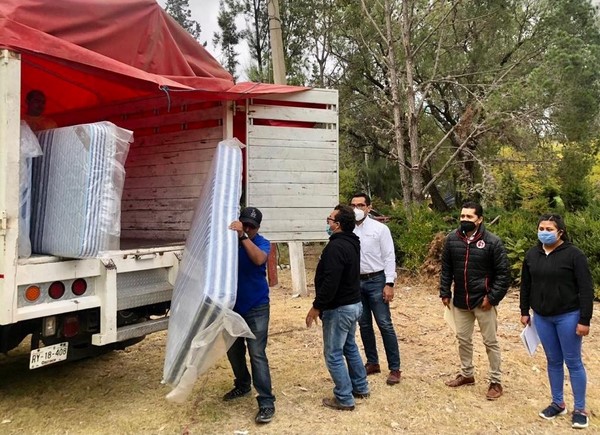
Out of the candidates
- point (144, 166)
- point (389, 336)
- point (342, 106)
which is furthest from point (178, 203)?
point (342, 106)

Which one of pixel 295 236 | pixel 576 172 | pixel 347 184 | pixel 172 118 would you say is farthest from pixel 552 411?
pixel 347 184

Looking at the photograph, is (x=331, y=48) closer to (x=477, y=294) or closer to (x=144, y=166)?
(x=144, y=166)

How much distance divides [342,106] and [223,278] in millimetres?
13397

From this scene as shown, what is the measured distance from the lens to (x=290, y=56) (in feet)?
56.8

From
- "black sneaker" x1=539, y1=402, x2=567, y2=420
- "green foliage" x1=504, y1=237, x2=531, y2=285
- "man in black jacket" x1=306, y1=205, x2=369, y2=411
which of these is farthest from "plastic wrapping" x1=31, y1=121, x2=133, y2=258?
"green foliage" x1=504, y1=237, x2=531, y2=285

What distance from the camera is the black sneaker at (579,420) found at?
3.52 metres

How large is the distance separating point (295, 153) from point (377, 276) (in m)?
1.54

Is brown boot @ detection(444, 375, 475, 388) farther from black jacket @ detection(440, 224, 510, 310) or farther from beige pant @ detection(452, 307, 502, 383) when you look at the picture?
black jacket @ detection(440, 224, 510, 310)

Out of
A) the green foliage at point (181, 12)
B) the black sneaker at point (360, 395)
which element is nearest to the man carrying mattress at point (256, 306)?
the black sneaker at point (360, 395)

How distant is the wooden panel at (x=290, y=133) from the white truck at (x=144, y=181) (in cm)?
1

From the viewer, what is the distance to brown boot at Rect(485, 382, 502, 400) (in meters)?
4.03

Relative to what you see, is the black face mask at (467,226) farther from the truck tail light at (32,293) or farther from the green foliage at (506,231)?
the green foliage at (506,231)

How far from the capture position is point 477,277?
13.1 ft

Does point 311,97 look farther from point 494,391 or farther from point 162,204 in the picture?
point 494,391
